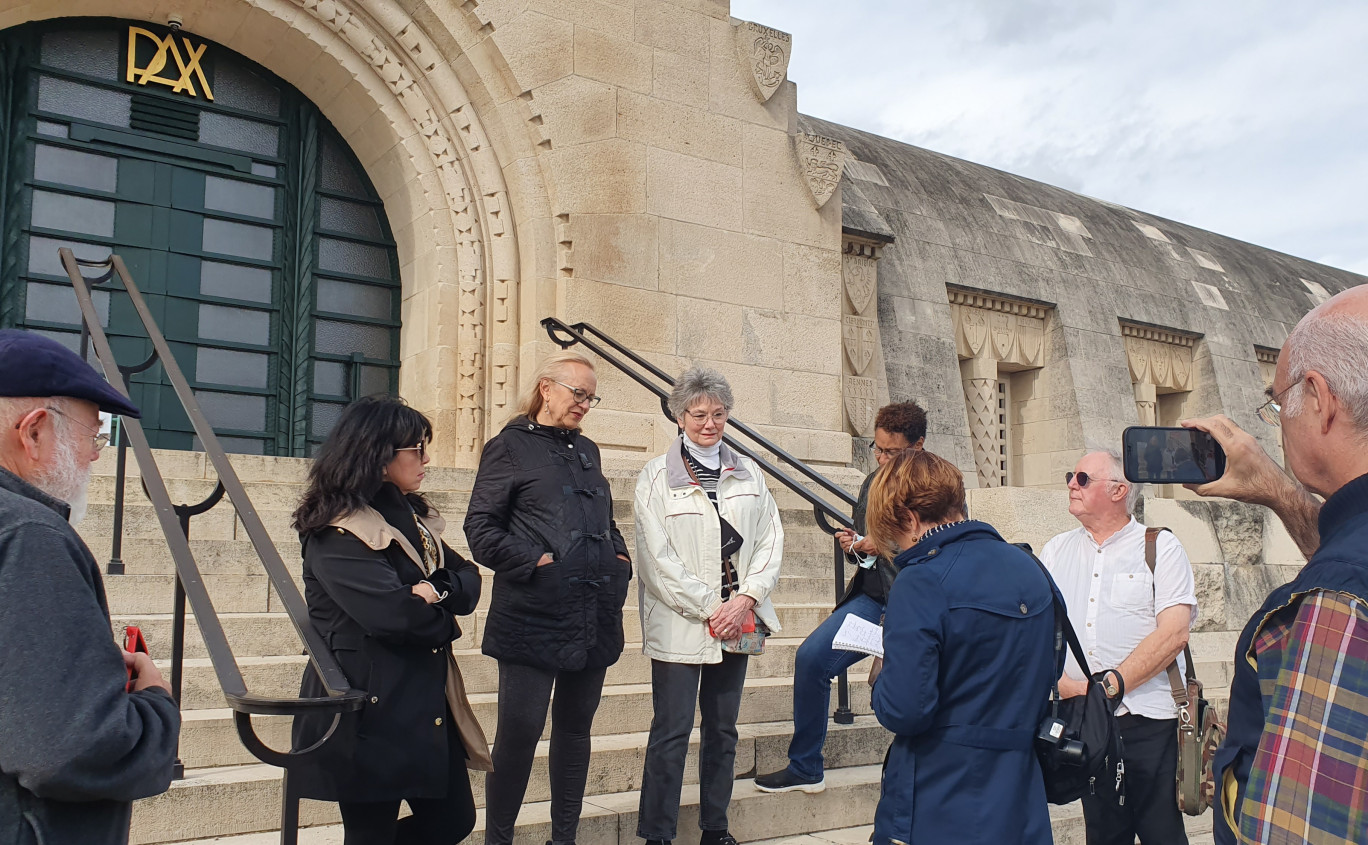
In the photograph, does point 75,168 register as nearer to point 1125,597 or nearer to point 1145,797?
point 1125,597

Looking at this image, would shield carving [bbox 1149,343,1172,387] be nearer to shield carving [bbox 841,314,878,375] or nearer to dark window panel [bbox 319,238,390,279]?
shield carving [bbox 841,314,878,375]

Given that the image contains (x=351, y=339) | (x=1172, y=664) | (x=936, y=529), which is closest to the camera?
(x=936, y=529)

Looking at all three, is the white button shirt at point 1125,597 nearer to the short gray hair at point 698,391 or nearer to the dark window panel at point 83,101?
the short gray hair at point 698,391

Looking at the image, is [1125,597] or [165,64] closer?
[1125,597]

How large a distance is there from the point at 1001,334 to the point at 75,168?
977cm

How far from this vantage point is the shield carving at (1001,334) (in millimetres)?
13312

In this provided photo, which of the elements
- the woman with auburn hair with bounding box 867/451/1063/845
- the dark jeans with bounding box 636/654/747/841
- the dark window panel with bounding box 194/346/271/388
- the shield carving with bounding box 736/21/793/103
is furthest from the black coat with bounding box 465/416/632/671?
the shield carving with bounding box 736/21/793/103

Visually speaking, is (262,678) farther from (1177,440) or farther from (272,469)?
(1177,440)

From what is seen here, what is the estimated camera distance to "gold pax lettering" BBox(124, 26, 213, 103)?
765 cm

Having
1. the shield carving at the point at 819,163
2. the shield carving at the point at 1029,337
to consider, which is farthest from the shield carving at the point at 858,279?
the shield carving at the point at 1029,337

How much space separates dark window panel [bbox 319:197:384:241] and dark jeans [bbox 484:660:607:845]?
570cm

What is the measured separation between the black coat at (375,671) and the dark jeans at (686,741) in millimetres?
1027

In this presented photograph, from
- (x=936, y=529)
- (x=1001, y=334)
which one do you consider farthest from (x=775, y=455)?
(x=1001, y=334)

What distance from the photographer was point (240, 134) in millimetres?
8109
